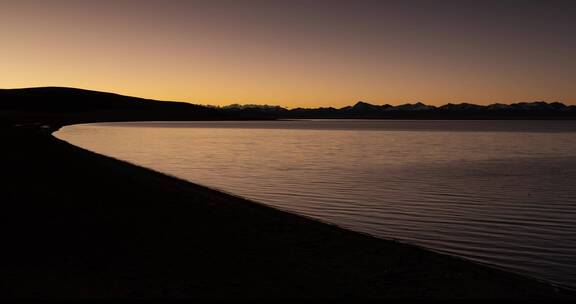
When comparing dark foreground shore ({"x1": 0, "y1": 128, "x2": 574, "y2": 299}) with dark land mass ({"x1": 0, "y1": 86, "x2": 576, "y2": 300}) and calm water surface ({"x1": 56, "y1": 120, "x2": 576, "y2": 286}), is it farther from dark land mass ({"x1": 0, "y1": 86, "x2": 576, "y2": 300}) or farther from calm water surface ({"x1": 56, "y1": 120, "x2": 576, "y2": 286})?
calm water surface ({"x1": 56, "y1": 120, "x2": 576, "y2": 286})

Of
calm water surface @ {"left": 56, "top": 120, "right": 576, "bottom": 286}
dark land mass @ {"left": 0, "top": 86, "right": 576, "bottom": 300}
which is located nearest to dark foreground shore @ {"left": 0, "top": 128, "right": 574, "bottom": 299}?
dark land mass @ {"left": 0, "top": 86, "right": 576, "bottom": 300}

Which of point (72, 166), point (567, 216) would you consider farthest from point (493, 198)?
point (72, 166)

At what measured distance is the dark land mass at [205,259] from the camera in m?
8.71

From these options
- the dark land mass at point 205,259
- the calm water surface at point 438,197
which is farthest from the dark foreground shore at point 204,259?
the calm water surface at point 438,197

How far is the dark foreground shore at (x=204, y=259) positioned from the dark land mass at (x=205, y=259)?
0.02 metres

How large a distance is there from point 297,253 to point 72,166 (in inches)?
746

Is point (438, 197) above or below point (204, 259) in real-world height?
below

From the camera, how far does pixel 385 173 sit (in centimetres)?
3134

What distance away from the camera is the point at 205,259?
10.6 m

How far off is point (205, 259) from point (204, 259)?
0.02 m

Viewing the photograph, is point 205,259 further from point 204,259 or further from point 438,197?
point 438,197

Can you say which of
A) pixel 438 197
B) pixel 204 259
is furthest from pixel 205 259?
pixel 438 197

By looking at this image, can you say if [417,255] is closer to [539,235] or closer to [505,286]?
[505,286]

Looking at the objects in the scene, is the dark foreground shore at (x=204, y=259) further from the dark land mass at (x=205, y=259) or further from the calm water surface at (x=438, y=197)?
the calm water surface at (x=438, y=197)
